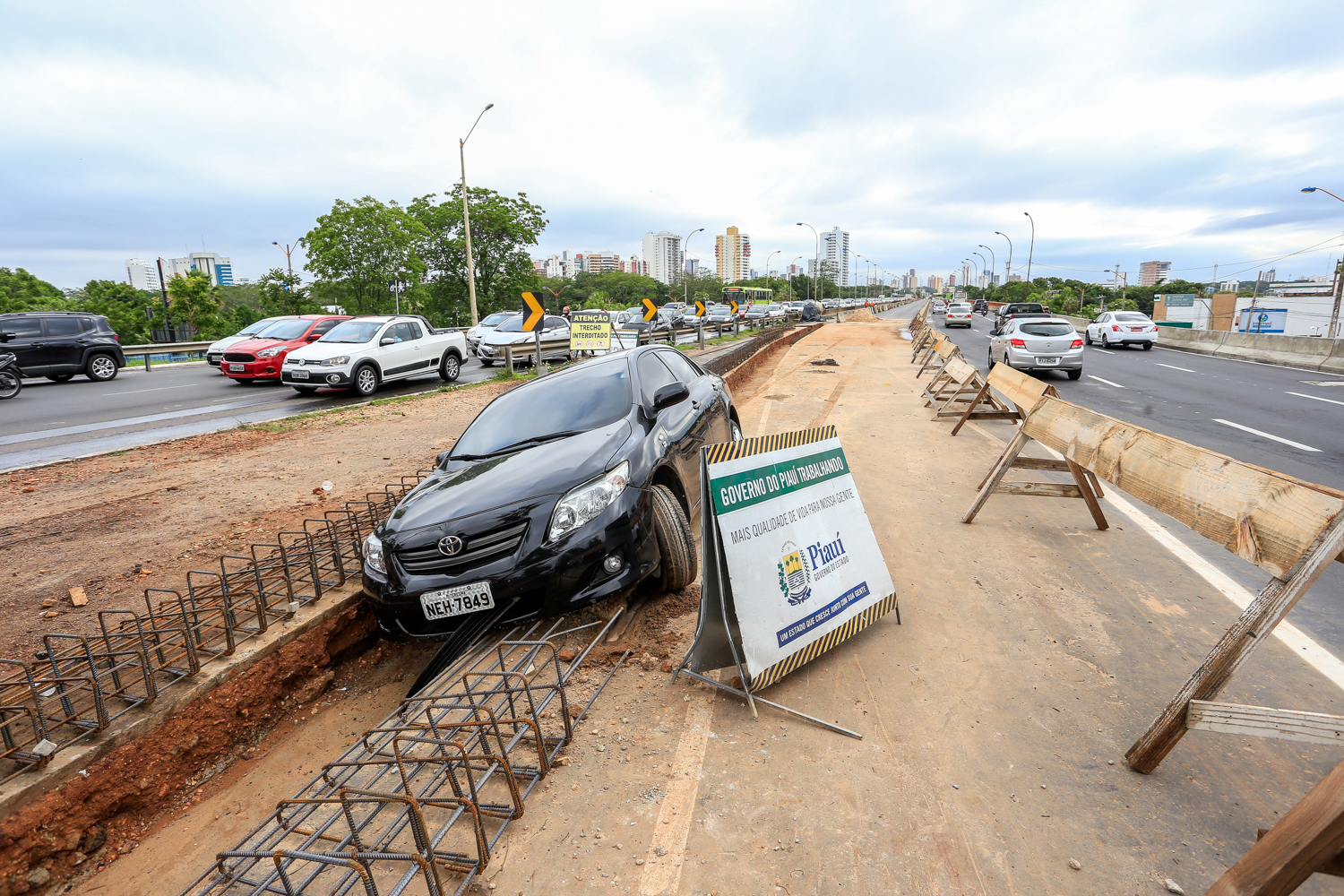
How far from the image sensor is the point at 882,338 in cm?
3025

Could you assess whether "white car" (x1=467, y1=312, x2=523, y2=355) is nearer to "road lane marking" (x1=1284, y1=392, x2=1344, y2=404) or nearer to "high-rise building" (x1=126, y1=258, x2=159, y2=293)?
"road lane marking" (x1=1284, y1=392, x2=1344, y2=404)

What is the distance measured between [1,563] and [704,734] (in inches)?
223

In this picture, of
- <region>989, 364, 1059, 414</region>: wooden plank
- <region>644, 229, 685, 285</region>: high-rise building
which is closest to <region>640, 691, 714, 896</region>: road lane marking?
<region>989, 364, 1059, 414</region>: wooden plank

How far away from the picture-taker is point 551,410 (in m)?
5.06

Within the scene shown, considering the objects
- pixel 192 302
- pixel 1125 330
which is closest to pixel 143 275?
pixel 192 302

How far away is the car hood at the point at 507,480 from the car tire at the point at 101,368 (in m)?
19.2

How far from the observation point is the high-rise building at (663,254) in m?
166

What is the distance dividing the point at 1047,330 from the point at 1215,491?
1538 centimetres

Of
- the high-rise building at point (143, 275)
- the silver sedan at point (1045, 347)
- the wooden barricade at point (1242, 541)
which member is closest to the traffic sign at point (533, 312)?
the wooden barricade at point (1242, 541)

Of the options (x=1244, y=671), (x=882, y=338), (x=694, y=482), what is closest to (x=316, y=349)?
(x=694, y=482)

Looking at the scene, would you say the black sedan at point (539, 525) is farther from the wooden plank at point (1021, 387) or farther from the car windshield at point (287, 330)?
the car windshield at point (287, 330)

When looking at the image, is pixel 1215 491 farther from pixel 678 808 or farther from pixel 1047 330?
pixel 1047 330

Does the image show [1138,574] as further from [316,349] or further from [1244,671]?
[316,349]

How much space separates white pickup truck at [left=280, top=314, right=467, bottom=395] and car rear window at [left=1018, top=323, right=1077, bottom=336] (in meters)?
14.7
